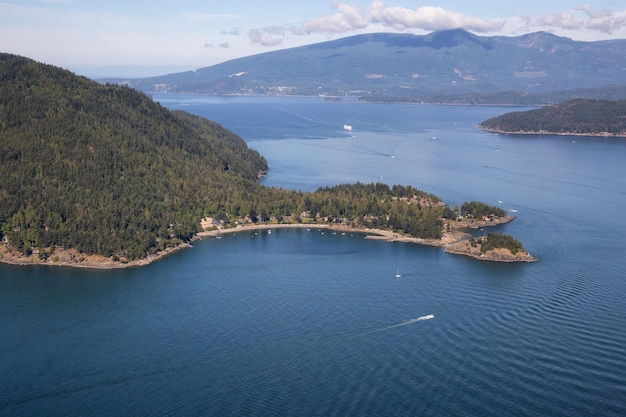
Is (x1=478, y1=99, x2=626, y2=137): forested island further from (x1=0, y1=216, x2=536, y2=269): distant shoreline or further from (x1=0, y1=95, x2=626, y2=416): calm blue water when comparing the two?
(x1=0, y1=216, x2=536, y2=269): distant shoreline

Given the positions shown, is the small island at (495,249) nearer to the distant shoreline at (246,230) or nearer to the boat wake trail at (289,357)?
the distant shoreline at (246,230)

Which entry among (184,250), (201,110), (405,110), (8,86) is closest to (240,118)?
(201,110)

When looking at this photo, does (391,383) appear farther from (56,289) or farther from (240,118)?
(240,118)

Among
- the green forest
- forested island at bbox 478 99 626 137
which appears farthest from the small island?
forested island at bbox 478 99 626 137

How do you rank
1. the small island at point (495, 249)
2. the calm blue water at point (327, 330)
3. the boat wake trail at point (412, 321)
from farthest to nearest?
1. the small island at point (495, 249)
2. the boat wake trail at point (412, 321)
3. the calm blue water at point (327, 330)

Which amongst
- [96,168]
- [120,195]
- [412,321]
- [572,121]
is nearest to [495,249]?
[412,321]

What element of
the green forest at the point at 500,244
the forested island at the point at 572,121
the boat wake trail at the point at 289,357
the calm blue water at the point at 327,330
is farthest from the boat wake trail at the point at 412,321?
the forested island at the point at 572,121
